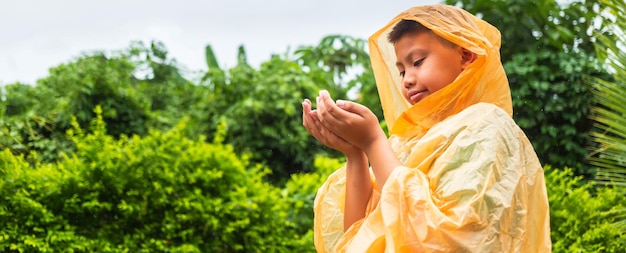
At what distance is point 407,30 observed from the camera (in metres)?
2.07

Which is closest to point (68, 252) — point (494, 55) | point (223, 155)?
point (223, 155)

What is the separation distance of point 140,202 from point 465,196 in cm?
342

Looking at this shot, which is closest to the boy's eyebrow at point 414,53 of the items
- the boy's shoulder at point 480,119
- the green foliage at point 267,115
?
the boy's shoulder at point 480,119

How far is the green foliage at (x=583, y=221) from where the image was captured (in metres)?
4.68

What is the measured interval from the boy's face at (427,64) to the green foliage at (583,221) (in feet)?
9.60

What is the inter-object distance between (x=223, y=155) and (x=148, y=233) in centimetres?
65

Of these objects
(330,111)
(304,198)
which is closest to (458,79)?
(330,111)

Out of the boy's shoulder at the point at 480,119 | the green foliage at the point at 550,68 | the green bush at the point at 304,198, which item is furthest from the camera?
the green foliage at the point at 550,68

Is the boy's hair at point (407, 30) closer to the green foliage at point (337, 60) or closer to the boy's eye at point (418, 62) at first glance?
the boy's eye at point (418, 62)

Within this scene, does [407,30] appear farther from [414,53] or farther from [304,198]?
[304,198]

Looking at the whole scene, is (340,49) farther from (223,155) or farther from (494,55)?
(494,55)

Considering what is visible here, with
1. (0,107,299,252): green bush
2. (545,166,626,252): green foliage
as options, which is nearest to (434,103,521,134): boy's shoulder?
(545,166,626,252): green foliage

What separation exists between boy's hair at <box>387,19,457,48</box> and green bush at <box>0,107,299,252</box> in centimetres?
297

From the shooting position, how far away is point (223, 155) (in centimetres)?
522
